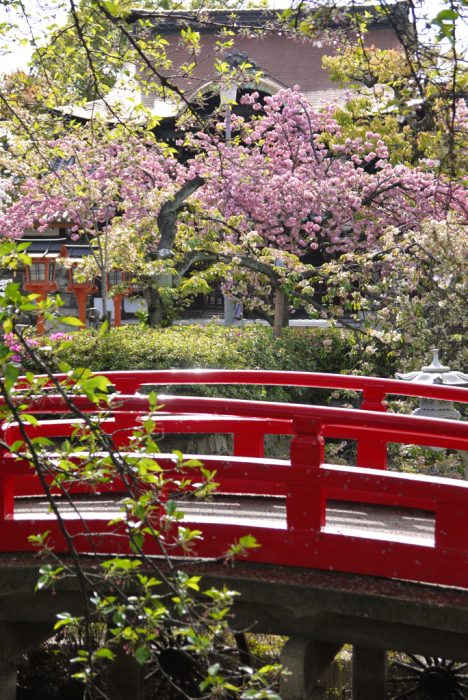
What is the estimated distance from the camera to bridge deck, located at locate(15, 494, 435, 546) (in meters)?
5.30

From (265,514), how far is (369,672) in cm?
120

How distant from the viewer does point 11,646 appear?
Answer: 5.32 metres

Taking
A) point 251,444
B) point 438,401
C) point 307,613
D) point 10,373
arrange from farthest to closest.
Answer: point 438,401 → point 251,444 → point 307,613 → point 10,373

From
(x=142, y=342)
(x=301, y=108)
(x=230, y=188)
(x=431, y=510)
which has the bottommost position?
(x=431, y=510)

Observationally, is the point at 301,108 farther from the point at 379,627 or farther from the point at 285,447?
the point at 379,627

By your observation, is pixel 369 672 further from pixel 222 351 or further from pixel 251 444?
pixel 222 351

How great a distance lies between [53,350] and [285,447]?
964 centimetres

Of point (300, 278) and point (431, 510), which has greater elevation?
point (300, 278)

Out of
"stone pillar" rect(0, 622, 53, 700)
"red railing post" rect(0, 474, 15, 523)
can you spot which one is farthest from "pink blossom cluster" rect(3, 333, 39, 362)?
"stone pillar" rect(0, 622, 53, 700)

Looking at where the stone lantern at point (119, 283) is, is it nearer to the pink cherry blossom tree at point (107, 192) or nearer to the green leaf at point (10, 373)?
the pink cherry blossom tree at point (107, 192)

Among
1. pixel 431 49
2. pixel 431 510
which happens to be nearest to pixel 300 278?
pixel 431 510

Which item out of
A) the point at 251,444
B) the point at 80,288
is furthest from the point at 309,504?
the point at 80,288

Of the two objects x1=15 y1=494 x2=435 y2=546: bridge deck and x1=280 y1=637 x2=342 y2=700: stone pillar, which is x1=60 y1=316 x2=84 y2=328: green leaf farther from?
x1=280 y1=637 x2=342 y2=700: stone pillar

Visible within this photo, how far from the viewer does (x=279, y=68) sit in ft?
96.1
